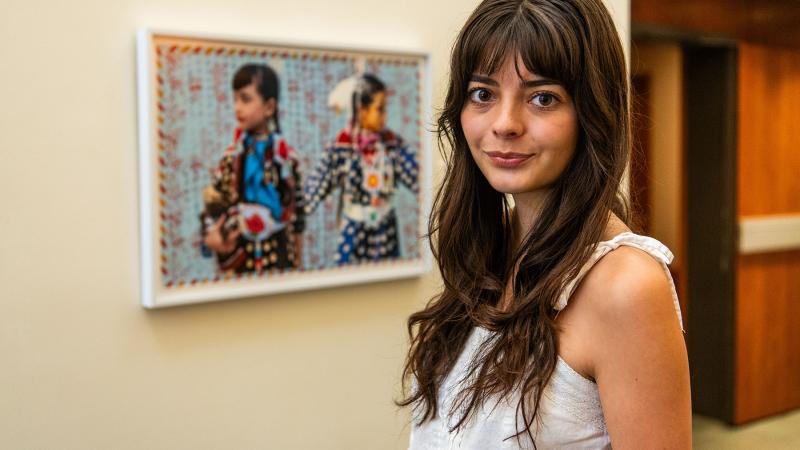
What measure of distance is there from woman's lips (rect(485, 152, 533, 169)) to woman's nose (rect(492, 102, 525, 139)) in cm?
3

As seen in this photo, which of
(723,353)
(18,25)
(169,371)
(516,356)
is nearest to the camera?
(516,356)

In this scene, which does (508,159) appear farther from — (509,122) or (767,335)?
(767,335)

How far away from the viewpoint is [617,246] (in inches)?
49.4

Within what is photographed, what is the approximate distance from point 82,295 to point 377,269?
3.08 ft

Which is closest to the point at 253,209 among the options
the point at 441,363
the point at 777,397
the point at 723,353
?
the point at 441,363

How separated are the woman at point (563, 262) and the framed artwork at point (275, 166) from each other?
117cm

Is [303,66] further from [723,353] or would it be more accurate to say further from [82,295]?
[723,353]

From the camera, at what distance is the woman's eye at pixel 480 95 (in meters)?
1.33

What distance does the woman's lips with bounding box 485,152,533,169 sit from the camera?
4.21 feet

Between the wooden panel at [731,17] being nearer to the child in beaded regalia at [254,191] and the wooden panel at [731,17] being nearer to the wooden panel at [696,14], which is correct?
the wooden panel at [696,14]

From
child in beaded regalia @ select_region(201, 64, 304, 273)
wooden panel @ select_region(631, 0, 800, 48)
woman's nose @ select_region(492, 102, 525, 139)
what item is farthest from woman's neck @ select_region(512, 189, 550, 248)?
wooden panel @ select_region(631, 0, 800, 48)

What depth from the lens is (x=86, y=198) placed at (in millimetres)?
2252

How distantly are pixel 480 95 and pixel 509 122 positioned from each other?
95 mm

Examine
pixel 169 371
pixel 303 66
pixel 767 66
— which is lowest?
pixel 169 371
